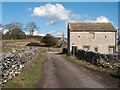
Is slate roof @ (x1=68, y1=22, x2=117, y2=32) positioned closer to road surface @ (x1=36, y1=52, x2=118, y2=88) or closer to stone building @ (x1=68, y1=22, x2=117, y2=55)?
stone building @ (x1=68, y1=22, x2=117, y2=55)

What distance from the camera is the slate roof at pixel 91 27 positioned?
29.2m

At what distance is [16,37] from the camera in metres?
77.7

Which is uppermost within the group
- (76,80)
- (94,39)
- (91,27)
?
(91,27)

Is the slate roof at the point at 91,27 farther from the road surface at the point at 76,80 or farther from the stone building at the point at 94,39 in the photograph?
the road surface at the point at 76,80

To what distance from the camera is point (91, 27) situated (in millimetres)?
30094

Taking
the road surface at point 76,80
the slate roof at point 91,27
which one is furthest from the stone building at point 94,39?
the road surface at point 76,80

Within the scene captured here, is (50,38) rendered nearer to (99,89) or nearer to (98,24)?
(98,24)

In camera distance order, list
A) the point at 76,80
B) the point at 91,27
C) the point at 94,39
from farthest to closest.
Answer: the point at 91,27 < the point at 94,39 < the point at 76,80

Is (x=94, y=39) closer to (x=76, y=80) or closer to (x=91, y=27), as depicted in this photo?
(x=91, y=27)

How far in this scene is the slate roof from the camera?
29.2 metres

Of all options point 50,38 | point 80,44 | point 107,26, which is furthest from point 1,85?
point 50,38

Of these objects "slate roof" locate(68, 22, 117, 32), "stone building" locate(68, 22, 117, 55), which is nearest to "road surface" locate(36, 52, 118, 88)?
"stone building" locate(68, 22, 117, 55)

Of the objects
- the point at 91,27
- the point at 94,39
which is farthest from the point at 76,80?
the point at 91,27

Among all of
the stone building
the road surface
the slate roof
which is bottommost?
the road surface
